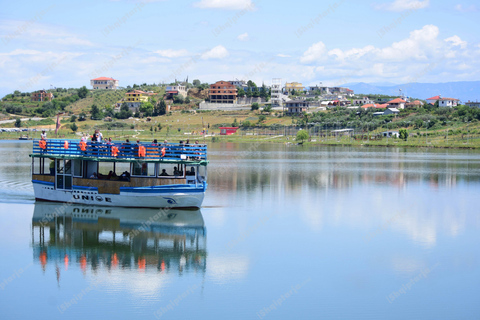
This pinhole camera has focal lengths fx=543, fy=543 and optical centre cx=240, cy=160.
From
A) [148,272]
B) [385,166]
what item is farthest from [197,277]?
[385,166]

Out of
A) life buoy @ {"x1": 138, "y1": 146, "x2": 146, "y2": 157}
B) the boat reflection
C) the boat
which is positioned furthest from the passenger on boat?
life buoy @ {"x1": 138, "y1": 146, "x2": 146, "y2": 157}

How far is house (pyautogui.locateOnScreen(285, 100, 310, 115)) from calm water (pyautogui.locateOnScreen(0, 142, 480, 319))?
14358 centimetres

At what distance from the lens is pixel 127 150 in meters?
34.0

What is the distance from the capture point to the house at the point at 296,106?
611ft

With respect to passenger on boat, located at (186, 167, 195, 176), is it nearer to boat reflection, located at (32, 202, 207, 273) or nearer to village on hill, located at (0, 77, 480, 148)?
boat reflection, located at (32, 202, 207, 273)

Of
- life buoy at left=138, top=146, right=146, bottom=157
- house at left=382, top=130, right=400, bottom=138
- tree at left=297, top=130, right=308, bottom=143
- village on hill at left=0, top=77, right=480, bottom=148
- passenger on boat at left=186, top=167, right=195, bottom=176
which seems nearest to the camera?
life buoy at left=138, top=146, right=146, bottom=157

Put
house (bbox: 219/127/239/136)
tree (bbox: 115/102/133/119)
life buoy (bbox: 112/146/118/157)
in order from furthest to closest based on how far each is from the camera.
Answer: tree (bbox: 115/102/133/119) → house (bbox: 219/127/239/136) → life buoy (bbox: 112/146/118/157)

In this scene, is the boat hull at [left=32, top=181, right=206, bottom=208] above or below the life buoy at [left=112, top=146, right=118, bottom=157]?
below

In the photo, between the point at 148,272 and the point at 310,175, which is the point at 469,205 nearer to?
the point at 310,175

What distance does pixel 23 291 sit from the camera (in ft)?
68.7

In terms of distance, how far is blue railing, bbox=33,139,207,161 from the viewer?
3334cm

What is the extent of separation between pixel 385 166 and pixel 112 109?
445 ft

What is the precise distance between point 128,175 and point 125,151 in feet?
4.99

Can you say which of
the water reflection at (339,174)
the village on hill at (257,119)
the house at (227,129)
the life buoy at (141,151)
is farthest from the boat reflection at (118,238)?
the house at (227,129)
